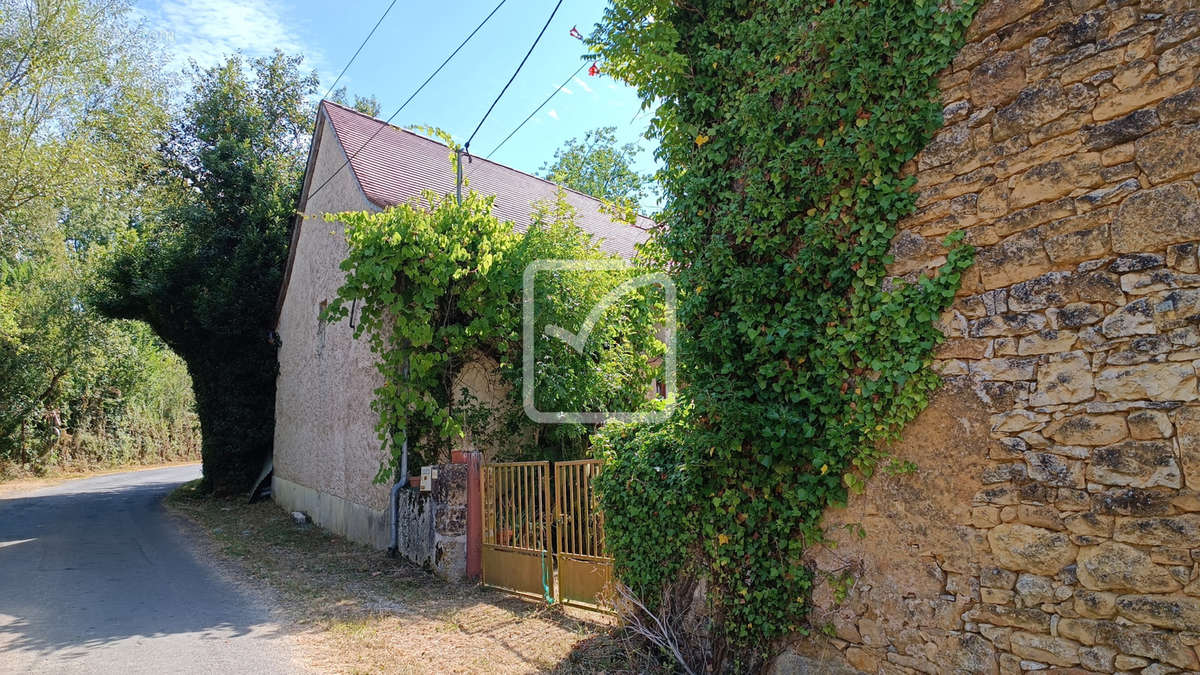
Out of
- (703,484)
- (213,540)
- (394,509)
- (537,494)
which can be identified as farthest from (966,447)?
(213,540)

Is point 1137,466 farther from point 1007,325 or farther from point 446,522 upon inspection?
point 446,522

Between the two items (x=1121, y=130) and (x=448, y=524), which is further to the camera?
(x=448, y=524)

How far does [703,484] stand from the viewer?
4.25 m

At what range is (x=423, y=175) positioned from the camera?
38.1ft

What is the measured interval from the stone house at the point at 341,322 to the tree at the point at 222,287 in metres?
0.94

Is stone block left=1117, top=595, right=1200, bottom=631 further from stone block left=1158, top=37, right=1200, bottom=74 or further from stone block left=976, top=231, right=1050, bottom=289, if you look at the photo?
stone block left=1158, top=37, right=1200, bottom=74

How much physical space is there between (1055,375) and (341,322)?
9.51m

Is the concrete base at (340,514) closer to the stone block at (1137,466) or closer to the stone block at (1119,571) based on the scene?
the stone block at (1119,571)

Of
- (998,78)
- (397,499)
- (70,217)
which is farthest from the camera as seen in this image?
(70,217)

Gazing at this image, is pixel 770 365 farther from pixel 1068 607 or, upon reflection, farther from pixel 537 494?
pixel 537 494

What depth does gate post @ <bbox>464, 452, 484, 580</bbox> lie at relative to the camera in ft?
23.2

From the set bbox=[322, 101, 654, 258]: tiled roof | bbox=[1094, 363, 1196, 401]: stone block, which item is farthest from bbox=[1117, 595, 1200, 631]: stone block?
bbox=[322, 101, 654, 258]: tiled roof

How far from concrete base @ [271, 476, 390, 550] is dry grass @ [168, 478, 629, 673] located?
0.79 ft

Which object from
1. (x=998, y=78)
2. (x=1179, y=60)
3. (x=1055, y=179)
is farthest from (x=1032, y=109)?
(x=1179, y=60)
